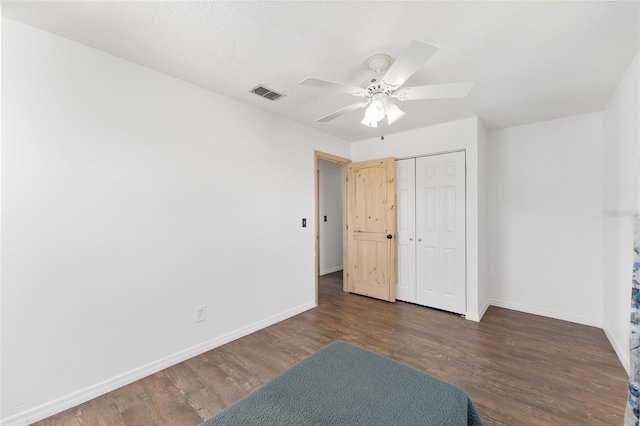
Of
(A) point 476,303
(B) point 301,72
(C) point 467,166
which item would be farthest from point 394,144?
(A) point 476,303

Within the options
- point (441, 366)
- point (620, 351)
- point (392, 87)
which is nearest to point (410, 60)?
point (392, 87)

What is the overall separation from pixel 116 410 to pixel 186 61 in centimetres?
254

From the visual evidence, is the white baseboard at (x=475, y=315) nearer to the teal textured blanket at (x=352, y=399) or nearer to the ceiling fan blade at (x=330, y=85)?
the teal textured blanket at (x=352, y=399)

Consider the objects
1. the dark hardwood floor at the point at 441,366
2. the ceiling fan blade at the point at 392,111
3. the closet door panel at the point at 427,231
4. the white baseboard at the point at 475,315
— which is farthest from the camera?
the closet door panel at the point at 427,231

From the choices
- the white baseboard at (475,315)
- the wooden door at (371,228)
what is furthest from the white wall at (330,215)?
the white baseboard at (475,315)

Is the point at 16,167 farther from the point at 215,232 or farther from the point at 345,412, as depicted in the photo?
the point at 345,412

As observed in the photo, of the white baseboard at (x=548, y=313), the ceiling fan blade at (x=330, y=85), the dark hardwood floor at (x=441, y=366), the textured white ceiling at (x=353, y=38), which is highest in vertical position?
the textured white ceiling at (x=353, y=38)

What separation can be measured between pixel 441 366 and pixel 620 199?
2.20m

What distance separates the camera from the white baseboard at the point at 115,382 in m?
1.63

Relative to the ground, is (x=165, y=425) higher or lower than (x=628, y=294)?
lower

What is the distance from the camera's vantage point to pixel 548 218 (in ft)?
10.8

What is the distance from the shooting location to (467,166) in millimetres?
3207

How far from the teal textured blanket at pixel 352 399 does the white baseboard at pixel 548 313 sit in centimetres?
295

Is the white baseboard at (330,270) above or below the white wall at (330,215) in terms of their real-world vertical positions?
below
